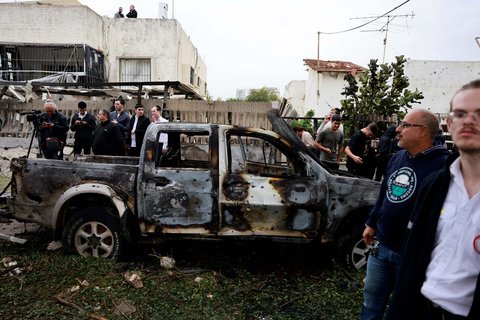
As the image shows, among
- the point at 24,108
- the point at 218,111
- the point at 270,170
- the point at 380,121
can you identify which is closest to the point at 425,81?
the point at 380,121

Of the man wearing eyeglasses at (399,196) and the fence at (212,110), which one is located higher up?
the fence at (212,110)

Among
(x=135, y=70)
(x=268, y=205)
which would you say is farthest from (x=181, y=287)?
(x=135, y=70)

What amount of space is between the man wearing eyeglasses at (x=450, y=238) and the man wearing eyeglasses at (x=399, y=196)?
594 mm

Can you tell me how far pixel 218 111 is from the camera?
8320mm

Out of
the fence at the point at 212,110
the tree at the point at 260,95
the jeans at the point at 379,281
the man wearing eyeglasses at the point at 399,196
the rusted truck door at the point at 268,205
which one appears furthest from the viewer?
the tree at the point at 260,95

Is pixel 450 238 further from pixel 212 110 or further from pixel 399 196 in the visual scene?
pixel 212 110

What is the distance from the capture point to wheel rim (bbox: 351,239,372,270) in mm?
3867

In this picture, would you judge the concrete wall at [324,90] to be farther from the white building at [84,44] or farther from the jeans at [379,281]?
the jeans at [379,281]

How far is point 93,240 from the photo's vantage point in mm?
3969

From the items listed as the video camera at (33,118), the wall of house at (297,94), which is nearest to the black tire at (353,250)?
the video camera at (33,118)

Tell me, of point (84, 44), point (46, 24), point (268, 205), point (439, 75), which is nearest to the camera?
point (268, 205)

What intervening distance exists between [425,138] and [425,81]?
20825 mm

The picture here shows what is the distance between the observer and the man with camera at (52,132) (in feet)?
22.1

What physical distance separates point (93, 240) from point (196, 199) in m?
1.39
